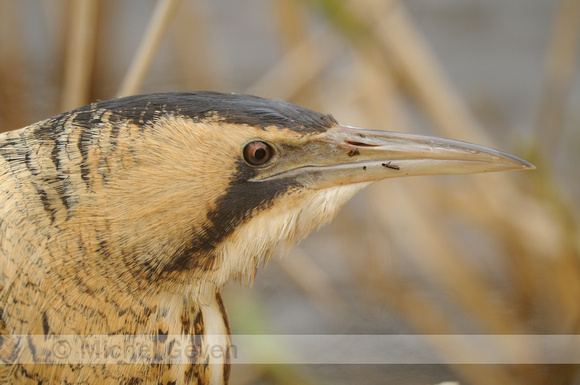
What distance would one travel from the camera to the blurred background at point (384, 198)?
78.9 inches

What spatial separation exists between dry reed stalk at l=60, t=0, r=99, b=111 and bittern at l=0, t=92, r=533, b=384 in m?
0.74

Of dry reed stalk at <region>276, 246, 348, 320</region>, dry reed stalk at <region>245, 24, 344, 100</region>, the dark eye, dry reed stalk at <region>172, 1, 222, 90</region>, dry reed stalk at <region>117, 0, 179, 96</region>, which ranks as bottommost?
dry reed stalk at <region>276, 246, 348, 320</region>

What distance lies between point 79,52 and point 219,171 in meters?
0.90

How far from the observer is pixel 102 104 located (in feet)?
3.74

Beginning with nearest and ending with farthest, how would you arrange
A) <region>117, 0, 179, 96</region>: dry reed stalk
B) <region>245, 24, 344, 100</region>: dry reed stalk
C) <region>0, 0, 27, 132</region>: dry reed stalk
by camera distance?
<region>117, 0, 179, 96</region>: dry reed stalk → <region>245, 24, 344, 100</region>: dry reed stalk → <region>0, 0, 27, 132</region>: dry reed stalk

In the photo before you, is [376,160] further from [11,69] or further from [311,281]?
[11,69]

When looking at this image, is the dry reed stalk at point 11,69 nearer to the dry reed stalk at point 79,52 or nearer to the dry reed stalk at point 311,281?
the dry reed stalk at point 79,52

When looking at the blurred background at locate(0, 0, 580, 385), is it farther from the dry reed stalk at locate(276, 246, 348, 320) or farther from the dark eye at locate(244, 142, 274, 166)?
the dark eye at locate(244, 142, 274, 166)

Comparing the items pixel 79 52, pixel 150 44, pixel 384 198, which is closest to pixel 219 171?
pixel 150 44

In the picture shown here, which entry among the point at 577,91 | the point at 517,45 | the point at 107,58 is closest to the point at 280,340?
the point at 107,58

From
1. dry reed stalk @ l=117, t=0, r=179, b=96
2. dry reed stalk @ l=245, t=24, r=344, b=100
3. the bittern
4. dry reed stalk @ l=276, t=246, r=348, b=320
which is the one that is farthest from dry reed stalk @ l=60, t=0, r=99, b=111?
dry reed stalk @ l=276, t=246, r=348, b=320

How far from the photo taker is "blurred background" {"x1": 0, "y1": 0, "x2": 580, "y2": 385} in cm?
200

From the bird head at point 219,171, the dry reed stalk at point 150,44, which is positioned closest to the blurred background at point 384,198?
the dry reed stalk at point 150,44

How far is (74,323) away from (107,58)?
145 centimetres
